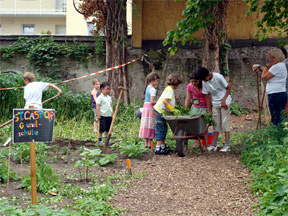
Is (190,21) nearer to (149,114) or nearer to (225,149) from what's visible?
(149,114)

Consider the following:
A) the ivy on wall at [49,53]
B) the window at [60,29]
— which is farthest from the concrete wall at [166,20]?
the window at [60,29]

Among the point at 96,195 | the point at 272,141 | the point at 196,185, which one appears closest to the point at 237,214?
the point at 196,185

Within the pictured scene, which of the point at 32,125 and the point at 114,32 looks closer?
the point at 32,125

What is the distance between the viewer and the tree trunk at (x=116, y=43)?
40.5ft

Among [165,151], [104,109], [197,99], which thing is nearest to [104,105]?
[104,109]

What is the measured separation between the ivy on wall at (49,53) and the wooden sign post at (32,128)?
899 centimetres

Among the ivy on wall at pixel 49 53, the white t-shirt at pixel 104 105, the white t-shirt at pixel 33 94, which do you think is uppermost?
the ivy on wall at pixel 49 53

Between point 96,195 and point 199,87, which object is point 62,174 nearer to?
point 96,195

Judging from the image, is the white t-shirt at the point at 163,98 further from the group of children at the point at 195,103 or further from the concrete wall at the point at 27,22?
the concrete wall at the point at 27,22

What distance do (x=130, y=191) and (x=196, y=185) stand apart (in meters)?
0.91

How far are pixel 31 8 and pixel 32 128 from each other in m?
25.6

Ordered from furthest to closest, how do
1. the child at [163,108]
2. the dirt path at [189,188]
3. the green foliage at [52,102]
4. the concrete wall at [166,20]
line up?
the concrete wall at [166,20], the green foliage at [52,102], the child at [163,108], the dirt path at [189,188]

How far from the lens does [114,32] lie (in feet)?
40.9

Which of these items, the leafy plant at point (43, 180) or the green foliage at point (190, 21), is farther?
the green foliage at point (190, 21)
